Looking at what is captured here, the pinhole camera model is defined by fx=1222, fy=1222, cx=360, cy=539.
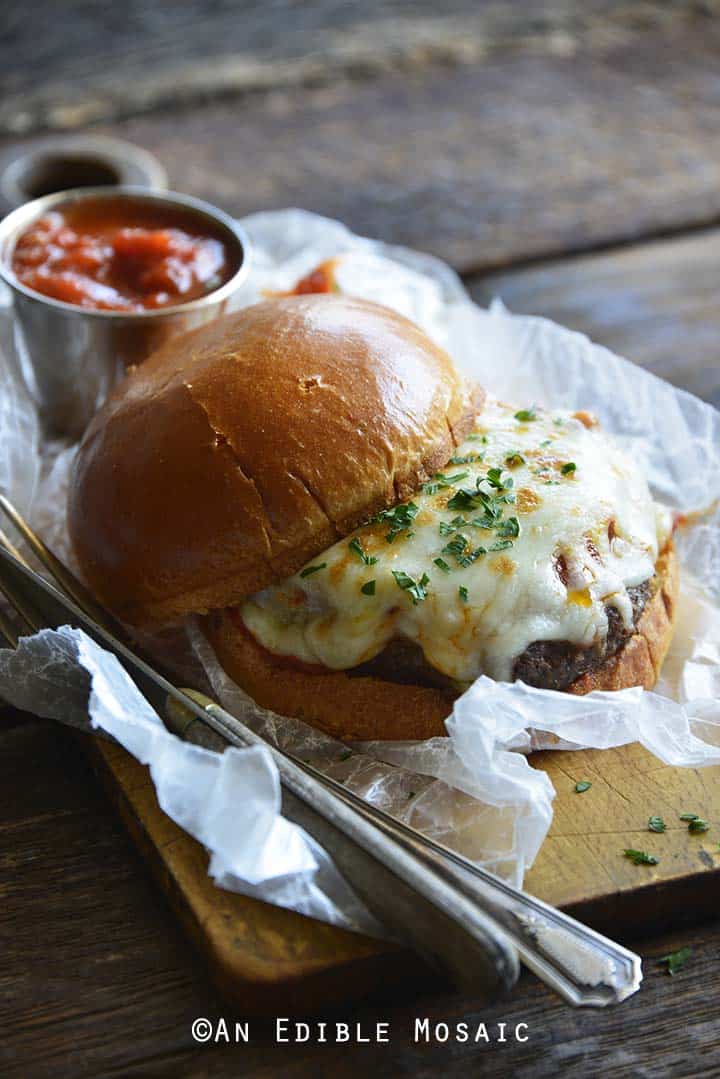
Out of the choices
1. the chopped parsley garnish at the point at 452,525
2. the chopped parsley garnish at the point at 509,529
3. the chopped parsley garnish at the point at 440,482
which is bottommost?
the chopped parsley garnish at the point at 509,529

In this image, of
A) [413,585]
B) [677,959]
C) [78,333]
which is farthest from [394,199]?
[677,959]

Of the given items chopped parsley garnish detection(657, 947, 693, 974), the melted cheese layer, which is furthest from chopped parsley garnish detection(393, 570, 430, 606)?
chopped parsley garnish detection(657, 947, 693, 974)

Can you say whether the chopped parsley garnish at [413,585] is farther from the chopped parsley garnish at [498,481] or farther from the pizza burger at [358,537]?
the chopped parsley garnish at [498,481]

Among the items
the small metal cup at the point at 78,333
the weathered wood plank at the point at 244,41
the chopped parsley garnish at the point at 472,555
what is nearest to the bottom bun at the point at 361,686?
the chopped parsley garnish at the point at 472,555

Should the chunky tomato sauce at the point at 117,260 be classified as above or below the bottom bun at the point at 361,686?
above

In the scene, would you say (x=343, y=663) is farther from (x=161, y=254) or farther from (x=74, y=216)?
(x=74, y=216)

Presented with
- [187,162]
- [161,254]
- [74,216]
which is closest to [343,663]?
[161,254]
